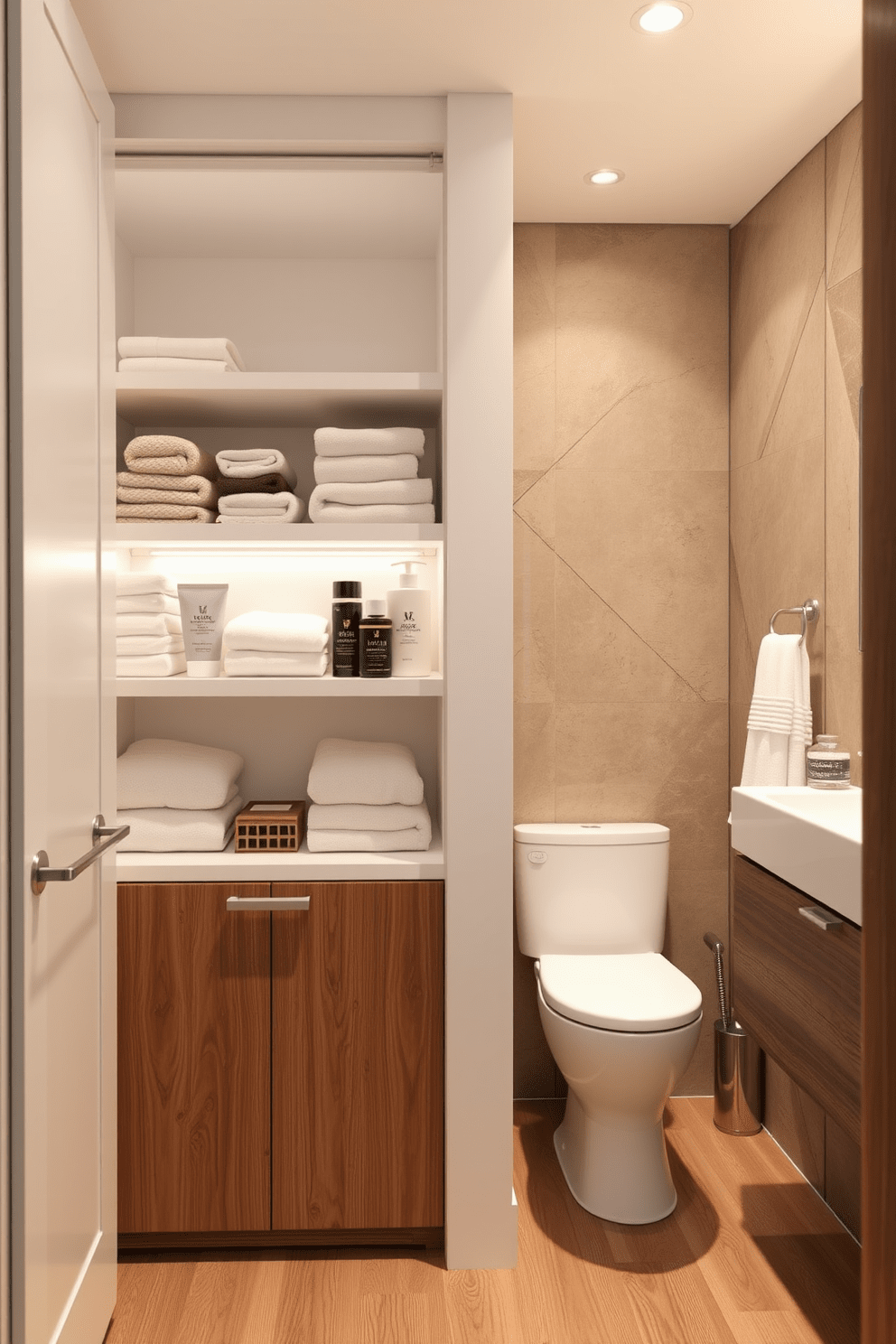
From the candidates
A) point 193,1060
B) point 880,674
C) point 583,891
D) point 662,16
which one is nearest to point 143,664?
point 193,1060

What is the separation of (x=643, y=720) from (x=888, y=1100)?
2181mm

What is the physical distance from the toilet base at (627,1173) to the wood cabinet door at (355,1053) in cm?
39

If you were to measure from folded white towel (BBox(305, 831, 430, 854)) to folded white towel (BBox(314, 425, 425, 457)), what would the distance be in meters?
0.82

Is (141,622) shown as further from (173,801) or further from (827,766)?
(827,766)

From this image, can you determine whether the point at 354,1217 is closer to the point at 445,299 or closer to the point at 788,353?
the point at 445,299

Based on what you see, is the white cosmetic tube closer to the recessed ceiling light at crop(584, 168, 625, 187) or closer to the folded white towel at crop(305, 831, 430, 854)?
the folded white towel at crop(305, 831, 430, 854)

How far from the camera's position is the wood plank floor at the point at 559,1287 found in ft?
5.98

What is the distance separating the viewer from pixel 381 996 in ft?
6.73

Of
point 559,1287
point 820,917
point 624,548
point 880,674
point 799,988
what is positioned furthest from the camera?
point 624,548

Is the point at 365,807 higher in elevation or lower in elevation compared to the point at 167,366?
lower

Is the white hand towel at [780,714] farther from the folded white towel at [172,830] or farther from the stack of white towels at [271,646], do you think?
the folded white towel at [172,830]

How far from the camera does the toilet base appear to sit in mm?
2168

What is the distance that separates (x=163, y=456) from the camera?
2.14m

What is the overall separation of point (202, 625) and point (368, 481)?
48 centimetres
